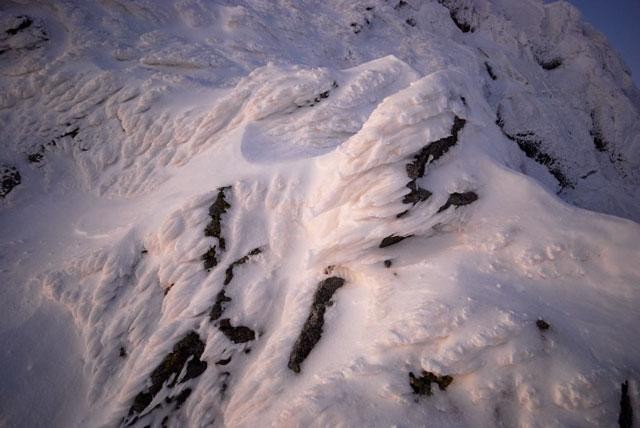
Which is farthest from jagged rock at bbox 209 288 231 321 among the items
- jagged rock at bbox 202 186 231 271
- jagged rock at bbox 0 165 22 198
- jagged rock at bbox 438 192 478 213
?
jagged rock at bbox 0 165 22 198

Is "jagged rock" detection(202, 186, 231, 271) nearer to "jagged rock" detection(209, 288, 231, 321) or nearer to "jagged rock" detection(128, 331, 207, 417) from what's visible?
"jagged rock" detection(209, 288, 231, 321)

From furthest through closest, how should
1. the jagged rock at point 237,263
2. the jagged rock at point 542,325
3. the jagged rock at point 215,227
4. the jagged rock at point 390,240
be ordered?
the jagged rock at point 215,227 → the jagged rock at point 237,263 → the jagged rock at point 390,240 → the jagged rock at point 542,325

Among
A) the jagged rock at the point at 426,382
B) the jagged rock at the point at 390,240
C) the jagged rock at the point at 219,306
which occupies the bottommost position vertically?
the jagged rock at the point at 219,306

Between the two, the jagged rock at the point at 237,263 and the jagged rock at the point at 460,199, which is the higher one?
the jagged rock at the point at 460,199

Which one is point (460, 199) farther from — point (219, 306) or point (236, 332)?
point (219, 306)

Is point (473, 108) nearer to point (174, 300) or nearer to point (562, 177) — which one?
point (562, 177)

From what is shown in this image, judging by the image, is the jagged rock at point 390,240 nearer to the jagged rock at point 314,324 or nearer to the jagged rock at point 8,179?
the jagged rock at point 314,324

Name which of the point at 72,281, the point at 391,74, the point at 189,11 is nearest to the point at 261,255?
the point at 72,281

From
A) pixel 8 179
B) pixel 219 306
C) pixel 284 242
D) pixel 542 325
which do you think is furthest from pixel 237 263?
pixel 8 179

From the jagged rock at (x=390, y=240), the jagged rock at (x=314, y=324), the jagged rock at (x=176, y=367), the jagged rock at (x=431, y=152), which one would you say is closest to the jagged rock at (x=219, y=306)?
the jagged rock at (x=176, y=367)
